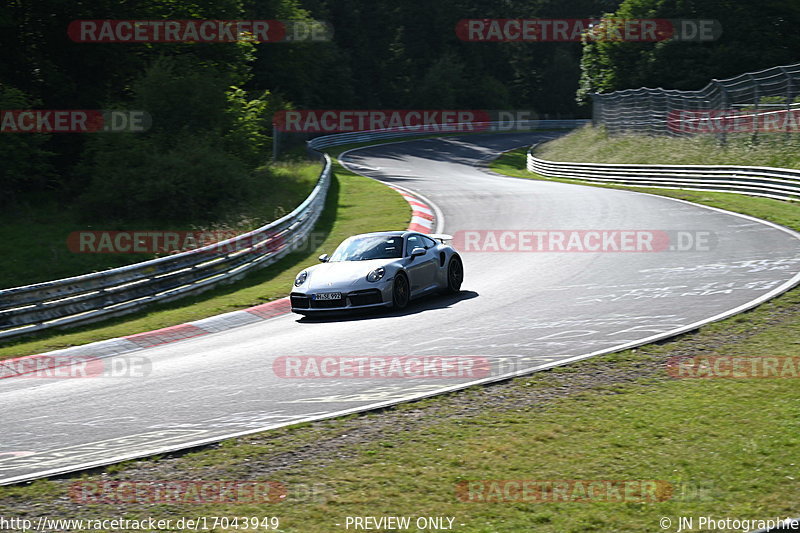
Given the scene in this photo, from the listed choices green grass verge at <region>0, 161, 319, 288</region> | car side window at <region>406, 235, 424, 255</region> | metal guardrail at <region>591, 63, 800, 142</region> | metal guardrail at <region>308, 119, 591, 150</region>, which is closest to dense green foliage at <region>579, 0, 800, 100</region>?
metal guardrail at <region>591, 63, 800, 142</region>

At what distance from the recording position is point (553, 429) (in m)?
7.04

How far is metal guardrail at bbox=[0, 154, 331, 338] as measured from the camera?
1381 cm

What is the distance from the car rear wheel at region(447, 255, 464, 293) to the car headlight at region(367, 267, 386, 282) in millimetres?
1554

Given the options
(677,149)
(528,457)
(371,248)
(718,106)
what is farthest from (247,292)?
(677,149)

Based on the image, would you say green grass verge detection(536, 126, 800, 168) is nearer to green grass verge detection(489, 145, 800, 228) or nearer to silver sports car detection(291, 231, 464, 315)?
green grass verge detection(489, 145, 800, 228)

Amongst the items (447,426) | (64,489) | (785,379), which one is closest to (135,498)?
(64,489)

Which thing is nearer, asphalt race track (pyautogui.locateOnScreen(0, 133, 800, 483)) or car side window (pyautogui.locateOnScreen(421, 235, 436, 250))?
asphalt race track (pyautogui.locateOnScreen(0, 133, 800, 483))

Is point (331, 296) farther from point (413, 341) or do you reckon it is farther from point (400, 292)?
point (413, 341)

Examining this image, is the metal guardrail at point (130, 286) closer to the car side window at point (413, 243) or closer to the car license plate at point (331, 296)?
the car license plate at point (331, 296)

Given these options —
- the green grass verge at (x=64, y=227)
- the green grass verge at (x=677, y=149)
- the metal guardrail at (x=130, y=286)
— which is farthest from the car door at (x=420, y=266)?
the green grass verge at (x=677, y=149)

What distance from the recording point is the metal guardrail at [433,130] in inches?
2403

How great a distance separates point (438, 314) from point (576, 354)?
3.37 meters

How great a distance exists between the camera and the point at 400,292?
1326cm

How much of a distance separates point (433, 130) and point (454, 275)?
189 feet
